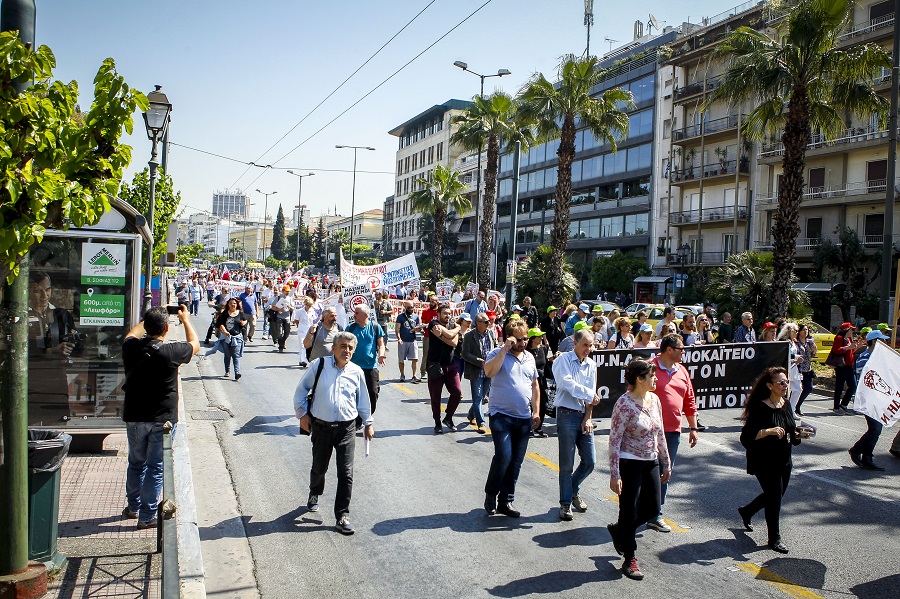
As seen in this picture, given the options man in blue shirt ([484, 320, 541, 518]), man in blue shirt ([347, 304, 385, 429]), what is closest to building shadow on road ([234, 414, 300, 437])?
man in blue shirt ([347, 304, 385, 429])

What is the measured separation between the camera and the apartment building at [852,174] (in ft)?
121

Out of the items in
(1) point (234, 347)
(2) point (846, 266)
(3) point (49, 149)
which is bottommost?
(1) point (234, 347)

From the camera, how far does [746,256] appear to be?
2495cm

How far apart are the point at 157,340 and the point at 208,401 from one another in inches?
257

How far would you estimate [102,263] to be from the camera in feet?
27.7

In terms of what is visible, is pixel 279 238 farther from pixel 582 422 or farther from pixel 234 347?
pixel 582 422

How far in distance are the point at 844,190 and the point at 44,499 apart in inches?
1621

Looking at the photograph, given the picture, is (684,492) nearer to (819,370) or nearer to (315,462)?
(315,462)

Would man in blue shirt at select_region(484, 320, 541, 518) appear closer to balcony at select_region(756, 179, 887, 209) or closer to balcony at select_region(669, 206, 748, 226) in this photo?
balcony at select_region(756, 179, 887, 209)

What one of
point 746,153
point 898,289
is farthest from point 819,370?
point 746,153

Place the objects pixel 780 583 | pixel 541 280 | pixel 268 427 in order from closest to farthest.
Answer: pixel 780 583
pixel 268 427
pixel 541 280

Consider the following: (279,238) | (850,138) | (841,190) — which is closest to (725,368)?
(841,190)

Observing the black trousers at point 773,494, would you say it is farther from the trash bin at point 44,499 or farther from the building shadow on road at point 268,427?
the building shadow on road at point 268,427

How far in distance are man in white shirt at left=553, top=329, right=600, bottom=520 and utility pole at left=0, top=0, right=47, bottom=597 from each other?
169 inches
